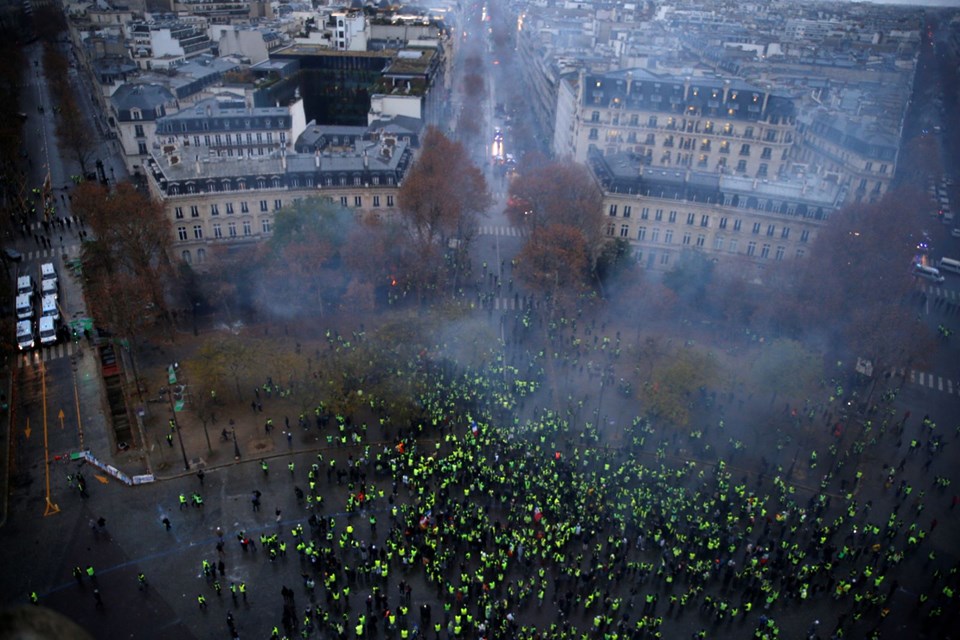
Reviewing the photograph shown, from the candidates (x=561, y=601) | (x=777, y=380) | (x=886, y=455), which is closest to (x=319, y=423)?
(x=561, y=601)

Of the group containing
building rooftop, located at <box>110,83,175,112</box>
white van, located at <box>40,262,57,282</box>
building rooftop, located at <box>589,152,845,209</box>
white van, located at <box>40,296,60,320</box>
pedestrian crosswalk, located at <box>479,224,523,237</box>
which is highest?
building rooftop, located at <box>110,83,175,112</box>

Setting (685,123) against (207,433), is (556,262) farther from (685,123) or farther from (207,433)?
(685,123)

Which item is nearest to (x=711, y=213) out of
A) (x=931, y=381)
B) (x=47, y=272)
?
(x=931, y=381)

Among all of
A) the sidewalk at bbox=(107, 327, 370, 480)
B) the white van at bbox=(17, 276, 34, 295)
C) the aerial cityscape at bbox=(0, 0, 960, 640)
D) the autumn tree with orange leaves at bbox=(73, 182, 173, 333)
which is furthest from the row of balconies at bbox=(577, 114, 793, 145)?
the white van at bbox=(17, 276, 34, 295)

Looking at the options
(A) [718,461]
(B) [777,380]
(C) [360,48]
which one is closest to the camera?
(A) [718,461]

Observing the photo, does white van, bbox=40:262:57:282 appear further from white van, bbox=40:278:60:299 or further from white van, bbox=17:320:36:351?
white van, bbox=17:320:36:351

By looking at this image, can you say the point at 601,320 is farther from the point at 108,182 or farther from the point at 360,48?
the point at 360,48

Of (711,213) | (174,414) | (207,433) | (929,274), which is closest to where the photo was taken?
(207,433)
